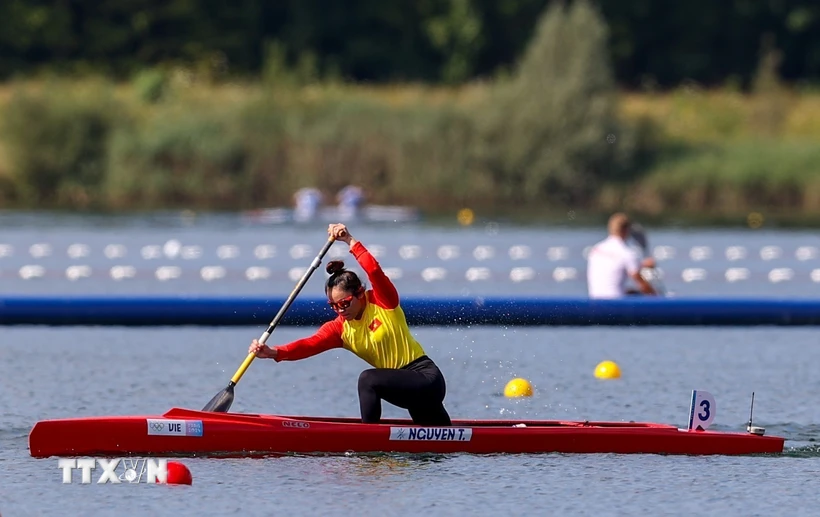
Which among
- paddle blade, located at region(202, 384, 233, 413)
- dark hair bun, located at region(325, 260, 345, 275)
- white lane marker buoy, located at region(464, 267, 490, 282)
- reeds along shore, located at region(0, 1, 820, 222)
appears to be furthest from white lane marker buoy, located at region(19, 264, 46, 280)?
reeds along shore, located at region(0, 1, 820, 222)

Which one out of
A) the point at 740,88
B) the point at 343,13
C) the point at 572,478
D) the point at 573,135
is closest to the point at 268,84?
the point at 573,135

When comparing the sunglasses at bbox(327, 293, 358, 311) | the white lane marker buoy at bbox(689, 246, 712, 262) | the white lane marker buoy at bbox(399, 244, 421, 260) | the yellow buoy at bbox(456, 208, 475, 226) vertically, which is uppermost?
the sunglasses at bbox(327, 293, 358, 311)

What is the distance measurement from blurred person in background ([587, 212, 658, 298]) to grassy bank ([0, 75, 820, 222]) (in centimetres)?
2710

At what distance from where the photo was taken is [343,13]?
66500mm

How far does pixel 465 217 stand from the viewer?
43719 millimetres

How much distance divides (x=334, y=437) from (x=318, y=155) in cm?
3692

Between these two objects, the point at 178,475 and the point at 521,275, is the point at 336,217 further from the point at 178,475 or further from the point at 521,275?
the point at 178,475

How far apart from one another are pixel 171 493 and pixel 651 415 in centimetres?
505

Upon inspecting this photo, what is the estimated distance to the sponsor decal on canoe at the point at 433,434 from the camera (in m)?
12.1

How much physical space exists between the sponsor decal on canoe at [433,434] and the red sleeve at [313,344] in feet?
2.33

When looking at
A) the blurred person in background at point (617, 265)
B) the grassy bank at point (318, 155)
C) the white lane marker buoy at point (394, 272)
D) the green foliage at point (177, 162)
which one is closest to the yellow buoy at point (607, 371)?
the blurred person in background at point (617, 265)

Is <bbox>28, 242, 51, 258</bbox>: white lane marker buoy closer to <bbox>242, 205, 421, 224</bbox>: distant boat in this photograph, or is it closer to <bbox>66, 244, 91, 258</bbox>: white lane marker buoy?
<bbox>66, 244, 91, 258</bbox>: white lane marker buoy

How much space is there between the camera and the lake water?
11.2 meters

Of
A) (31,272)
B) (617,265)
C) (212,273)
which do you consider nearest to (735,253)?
(212,273)
